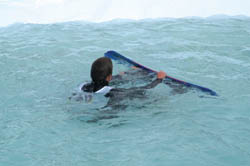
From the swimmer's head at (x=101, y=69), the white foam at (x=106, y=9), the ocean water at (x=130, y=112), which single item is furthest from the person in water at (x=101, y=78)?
the white foam at (x=106, y=9)

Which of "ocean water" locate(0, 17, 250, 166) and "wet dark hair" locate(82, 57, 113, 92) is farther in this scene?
"wet dark hair" locate(82, 57, 113, 92)

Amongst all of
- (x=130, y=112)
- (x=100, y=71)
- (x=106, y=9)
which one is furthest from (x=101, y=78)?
(x=106, y=9)

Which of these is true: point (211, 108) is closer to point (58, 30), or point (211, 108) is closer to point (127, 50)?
point (127, 50)

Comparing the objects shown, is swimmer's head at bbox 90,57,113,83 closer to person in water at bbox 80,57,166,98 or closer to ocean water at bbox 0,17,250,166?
person in water at bbox 80,57,166,98

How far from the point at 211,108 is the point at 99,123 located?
4.04 feet

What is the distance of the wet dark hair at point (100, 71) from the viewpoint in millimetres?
3010

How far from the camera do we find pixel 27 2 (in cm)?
1157

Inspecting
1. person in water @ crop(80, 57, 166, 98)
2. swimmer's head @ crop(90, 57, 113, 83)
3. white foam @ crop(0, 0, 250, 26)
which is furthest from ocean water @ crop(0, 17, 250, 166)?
white foam @ crop(0, 0, 250, 26)

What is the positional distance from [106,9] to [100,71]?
8.27 metres

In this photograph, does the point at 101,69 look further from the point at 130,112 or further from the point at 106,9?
the point at 106,9

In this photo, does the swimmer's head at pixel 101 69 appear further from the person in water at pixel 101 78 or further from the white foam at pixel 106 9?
the white foam at pixel 106 9

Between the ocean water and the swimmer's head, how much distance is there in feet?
1.04

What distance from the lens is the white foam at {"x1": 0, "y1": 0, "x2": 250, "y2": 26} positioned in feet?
32.6

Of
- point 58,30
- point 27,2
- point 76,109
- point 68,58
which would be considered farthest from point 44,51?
point 27,2
